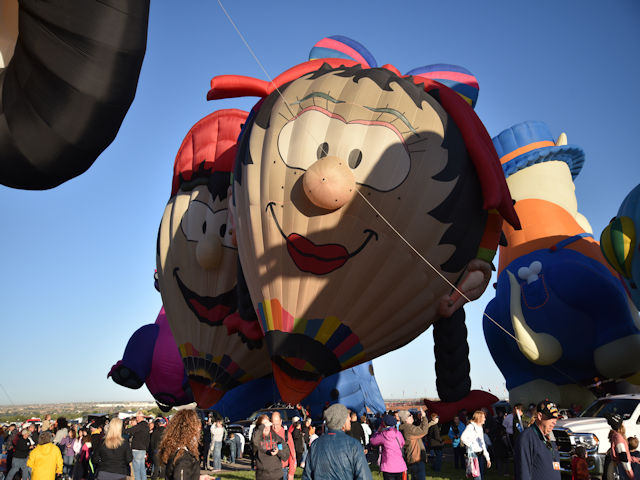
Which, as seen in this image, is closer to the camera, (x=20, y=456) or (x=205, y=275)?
(x=20, y=456)

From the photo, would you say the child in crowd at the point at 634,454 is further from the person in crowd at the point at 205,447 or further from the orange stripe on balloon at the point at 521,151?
the orange stripe on balloon at the point at 521,151

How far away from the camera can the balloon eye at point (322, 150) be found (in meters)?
9.78

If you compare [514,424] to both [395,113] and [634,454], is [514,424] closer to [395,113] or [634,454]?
[634,454]

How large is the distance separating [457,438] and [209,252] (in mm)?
6504

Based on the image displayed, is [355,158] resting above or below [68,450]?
above

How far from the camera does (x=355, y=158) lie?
9.70 metres

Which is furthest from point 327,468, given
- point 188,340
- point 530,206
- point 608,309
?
point 530,206

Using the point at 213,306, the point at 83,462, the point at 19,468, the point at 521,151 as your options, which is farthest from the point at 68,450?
the point at 521,151

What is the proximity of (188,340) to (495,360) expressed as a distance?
10264 millimetres

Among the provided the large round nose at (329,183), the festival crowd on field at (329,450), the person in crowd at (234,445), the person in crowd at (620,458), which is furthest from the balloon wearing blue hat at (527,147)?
the person in crowd at (620,458)

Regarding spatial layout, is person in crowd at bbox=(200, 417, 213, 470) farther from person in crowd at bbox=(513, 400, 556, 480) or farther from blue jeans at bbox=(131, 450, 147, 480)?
person in crowd at bbox=(513, 400, 556, 480)

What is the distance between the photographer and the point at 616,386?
678 inches

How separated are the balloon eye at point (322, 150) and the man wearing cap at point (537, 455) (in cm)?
644

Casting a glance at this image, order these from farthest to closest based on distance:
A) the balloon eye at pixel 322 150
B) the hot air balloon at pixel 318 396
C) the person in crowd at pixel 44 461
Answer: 1. the hot air balloon at pixel 318 396
2. the balloon eye at pixel 322 150
3. the person in crowd at pixel 44 461
